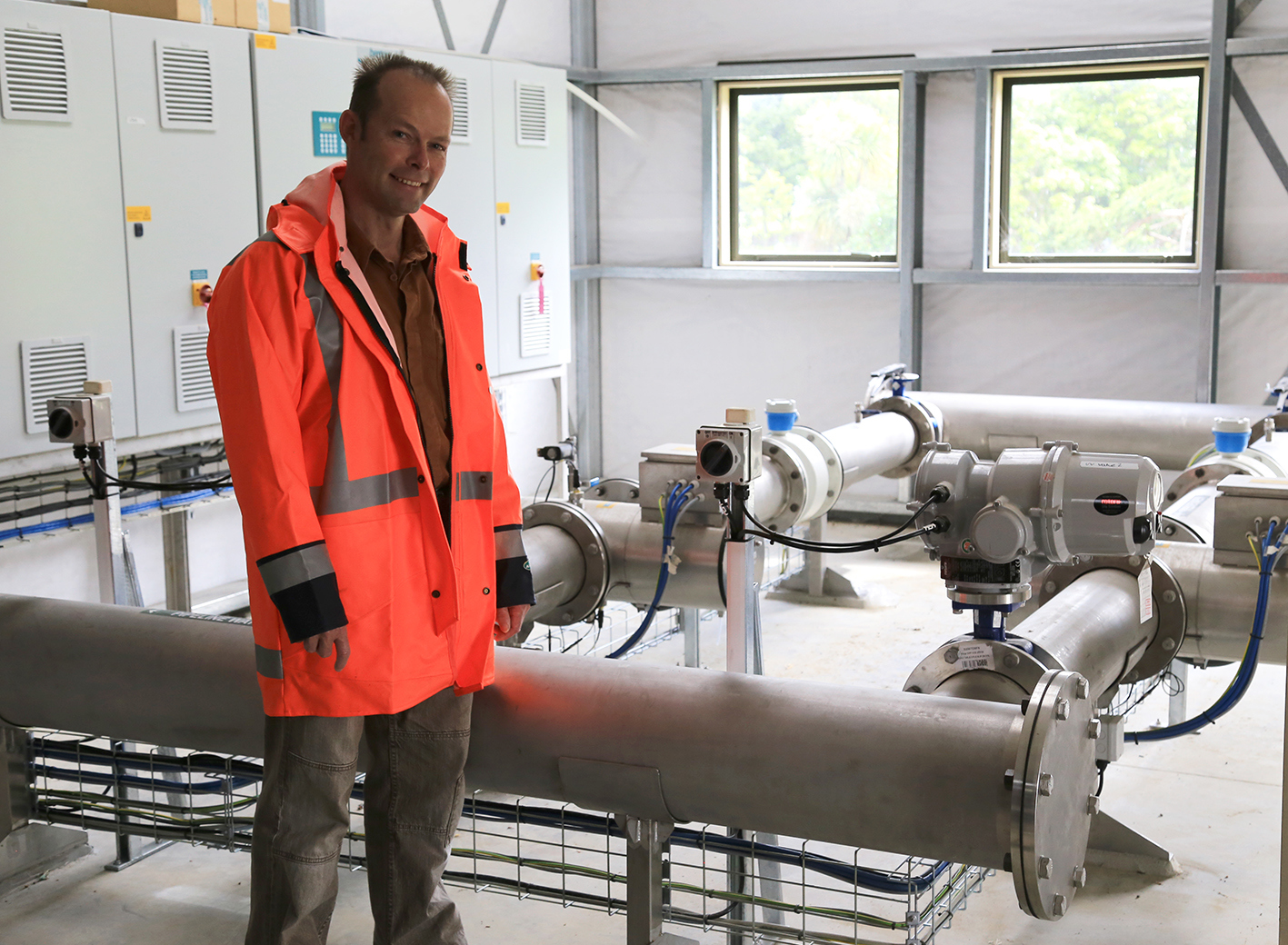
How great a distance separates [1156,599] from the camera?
103 inches

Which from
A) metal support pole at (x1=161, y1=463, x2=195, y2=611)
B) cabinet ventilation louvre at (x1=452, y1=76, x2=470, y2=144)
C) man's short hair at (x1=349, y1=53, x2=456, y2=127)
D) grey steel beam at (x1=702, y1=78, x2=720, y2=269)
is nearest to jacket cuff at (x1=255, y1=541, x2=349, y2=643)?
man's short hair at (x1=349, y1=53, x2=456, y2=127)

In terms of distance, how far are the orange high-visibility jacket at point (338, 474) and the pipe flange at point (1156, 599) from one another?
1320 mm

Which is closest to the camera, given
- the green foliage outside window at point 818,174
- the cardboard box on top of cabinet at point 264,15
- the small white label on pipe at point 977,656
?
the small white label on pipe at point 977,656

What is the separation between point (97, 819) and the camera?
256 centimetres

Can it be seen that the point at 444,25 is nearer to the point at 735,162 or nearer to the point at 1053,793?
the point at 735,162

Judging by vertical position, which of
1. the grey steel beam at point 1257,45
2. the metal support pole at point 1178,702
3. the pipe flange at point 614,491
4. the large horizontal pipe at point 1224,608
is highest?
the grey steel beam at point 1257,45

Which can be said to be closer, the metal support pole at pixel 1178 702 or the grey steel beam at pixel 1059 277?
the metal support pole at pixel 1178 702

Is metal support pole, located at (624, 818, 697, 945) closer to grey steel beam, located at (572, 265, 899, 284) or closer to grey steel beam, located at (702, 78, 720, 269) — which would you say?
grey steel beam, located at (572, 265, 899, 284)

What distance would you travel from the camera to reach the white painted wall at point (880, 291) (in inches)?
223

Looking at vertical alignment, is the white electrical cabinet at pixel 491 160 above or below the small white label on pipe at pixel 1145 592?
above

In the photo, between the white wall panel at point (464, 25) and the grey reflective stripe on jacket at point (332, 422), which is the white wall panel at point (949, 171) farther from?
the grey reflective stripe on jacket at point (332, 422)

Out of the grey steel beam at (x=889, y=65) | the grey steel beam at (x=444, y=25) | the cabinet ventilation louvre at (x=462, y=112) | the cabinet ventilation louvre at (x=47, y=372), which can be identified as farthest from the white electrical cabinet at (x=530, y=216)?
the cabinet ventilation louvre at (x=47, y=372)

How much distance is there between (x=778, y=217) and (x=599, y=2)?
4.77 ft

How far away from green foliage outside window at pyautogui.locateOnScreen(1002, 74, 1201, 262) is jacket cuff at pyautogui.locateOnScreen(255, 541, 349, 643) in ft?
16.9
